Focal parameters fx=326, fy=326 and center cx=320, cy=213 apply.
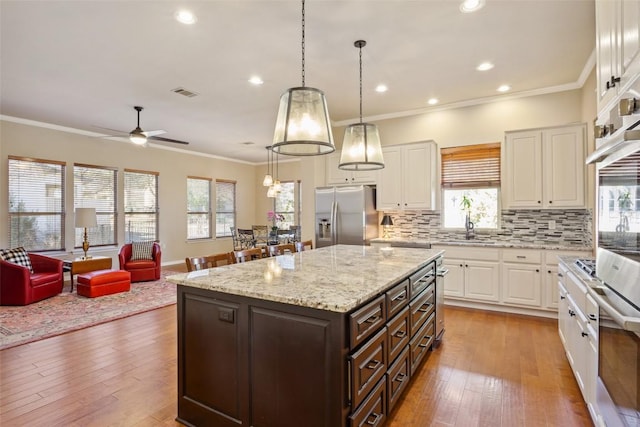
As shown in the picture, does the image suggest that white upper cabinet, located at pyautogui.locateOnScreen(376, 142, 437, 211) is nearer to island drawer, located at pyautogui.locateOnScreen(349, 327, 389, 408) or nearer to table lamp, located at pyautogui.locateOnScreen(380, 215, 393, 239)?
table lamp, located at pyautogui.locateOnScreen(380, 215, 393, 239)

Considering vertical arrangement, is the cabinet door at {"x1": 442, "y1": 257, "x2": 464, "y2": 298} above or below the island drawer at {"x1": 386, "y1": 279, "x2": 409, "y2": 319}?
below

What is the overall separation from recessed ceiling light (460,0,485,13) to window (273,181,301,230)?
23.8ft

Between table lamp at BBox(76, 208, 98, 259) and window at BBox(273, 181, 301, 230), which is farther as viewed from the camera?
window at BBox(273, 181, 301, 230)

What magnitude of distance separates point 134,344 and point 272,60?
10.8 ft

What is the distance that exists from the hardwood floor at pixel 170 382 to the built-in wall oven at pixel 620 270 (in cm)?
71

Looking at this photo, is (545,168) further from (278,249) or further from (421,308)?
(278,249)

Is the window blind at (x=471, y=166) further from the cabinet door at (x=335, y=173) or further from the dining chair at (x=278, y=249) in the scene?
the dining chair at (x=278, y=249)

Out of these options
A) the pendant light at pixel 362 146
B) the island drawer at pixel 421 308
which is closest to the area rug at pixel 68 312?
the pendant light at pixel 362 146

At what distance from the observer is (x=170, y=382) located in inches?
102

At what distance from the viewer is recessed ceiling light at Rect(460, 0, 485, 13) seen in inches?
101

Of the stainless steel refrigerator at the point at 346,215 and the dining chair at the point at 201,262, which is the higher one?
the stainless steel refrigerator at the point at 346,215

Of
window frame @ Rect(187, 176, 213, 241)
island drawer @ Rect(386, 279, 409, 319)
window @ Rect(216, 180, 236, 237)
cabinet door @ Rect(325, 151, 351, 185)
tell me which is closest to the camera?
island drawer @ Rect(386, 279, 409, 319)

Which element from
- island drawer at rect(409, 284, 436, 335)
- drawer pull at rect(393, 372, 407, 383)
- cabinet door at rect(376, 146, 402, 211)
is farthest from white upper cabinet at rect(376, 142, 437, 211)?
drawer pull at rect(393, 372, 407, 383)

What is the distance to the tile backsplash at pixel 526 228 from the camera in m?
4.26
